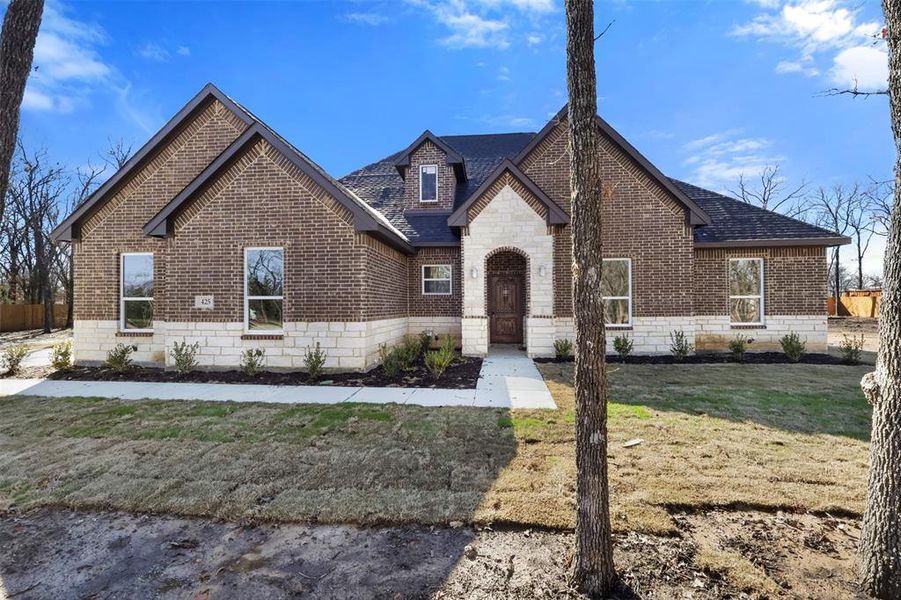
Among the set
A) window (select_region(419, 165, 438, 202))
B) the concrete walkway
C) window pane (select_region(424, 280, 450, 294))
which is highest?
window (select_region(419, 165, 438, 202))

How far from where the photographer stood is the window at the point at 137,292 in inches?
423

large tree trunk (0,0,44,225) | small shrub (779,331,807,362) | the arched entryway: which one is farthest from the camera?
the arched entryway

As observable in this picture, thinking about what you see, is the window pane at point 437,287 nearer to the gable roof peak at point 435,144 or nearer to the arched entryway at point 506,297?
the arched entryway at point 506,297

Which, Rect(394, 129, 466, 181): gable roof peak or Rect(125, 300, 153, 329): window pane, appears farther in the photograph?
Rect(394, 129, 466, 181): gable roof peak

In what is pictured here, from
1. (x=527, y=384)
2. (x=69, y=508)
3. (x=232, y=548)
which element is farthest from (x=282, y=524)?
(x=527, y=384)

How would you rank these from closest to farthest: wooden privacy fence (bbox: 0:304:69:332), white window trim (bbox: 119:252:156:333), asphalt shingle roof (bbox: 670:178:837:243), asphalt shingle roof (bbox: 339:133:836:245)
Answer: white window trim (bbox: 119:252:156:333), asphalt shingle roof (bbox: 670:178:837:243), asphalt shingle roof (bbox: 339:133:836:245), wooden privacy fence (bbox: 0:304:69:332)

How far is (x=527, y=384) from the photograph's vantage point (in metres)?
8.17

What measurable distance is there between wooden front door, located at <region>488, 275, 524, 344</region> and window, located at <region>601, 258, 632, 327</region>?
2770 millimetres

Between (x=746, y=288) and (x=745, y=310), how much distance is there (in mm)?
655

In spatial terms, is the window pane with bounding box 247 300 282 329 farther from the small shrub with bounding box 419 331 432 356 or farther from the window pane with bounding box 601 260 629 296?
the window pane with bounding box 601 260 629 296

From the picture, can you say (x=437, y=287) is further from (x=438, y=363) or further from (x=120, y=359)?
(x=120, y=359)

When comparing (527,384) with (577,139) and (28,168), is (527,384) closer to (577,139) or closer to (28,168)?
(577,139)

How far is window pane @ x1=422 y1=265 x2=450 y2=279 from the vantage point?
13.3 m

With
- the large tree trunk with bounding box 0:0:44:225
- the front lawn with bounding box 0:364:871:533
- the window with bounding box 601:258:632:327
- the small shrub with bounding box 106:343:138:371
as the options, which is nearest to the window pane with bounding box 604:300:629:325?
the window with bounding box 601:258:632:327
